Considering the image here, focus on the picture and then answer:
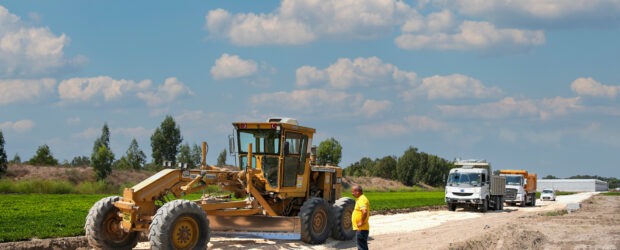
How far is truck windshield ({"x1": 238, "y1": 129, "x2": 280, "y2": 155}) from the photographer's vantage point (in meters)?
17.1

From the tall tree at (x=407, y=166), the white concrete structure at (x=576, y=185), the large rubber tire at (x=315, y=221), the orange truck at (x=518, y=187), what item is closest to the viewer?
the large rubber tire at (x=315, y=221)

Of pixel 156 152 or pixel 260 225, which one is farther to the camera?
pixel 156 152

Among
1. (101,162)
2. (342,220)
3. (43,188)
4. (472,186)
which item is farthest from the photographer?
(101,162)

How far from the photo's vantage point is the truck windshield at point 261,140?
1709 cm

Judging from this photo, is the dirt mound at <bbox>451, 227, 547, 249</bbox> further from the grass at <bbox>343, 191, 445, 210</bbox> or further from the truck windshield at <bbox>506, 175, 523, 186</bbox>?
the truck windshield at <bbox>506, 175, 523, 186</bbox>

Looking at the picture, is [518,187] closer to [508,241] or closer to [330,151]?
[508,241]

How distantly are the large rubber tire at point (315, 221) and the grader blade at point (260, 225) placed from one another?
262 mm

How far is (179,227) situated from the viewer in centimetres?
1332

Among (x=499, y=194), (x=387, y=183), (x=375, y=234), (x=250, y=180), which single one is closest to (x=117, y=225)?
(x=250, y=180)

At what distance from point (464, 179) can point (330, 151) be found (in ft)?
191

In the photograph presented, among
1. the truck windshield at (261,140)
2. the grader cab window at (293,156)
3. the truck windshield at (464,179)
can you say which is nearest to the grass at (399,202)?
the truck windshield at (464,179)

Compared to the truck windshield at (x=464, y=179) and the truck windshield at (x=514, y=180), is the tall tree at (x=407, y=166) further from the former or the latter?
the truck windshield at (x=464, y=179)

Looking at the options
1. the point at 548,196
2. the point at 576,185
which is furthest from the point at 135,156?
the point at 576,185

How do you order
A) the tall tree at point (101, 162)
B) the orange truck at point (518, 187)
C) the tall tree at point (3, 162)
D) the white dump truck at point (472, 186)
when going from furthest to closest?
the tall tree at point (101, 162), the tall tree at point (3, 162), the orange truck at point (518, 187), the white dump truck at point (472, 186)
